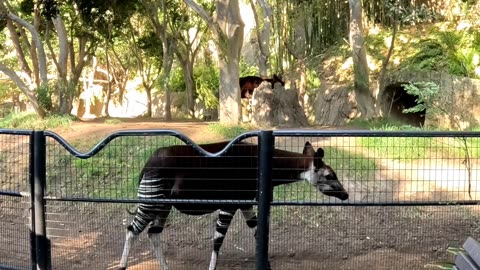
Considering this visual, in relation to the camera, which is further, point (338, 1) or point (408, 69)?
point (338, 1)

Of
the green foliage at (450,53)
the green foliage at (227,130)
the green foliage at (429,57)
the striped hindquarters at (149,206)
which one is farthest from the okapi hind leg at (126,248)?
the green foliage at (429,57)

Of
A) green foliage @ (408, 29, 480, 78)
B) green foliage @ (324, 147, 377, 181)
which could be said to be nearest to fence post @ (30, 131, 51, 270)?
green foliage @ (324, 147, 377, 181)

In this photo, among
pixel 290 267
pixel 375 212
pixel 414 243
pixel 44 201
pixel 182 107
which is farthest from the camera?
pixel 182 107

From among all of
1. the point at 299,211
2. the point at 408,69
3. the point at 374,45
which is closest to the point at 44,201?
the point at 299,211

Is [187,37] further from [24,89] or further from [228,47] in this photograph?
[228,47]

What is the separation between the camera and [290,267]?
6.80 metres

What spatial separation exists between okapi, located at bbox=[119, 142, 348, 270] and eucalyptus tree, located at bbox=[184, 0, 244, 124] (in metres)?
6.91

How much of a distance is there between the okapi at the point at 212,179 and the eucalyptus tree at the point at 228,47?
6.91 meters

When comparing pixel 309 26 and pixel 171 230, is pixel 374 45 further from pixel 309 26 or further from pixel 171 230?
pixel 171 230

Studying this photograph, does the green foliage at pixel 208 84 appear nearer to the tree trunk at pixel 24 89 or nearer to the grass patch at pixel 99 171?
the tree trunk at pixel 24 89

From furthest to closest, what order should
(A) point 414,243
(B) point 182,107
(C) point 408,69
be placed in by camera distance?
1. (B) point 182,107
2. (C) point 408,69
3. (A) point 414,243

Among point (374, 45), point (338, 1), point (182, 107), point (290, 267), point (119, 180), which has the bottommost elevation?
point (290, 267)

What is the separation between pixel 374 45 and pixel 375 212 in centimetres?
1277

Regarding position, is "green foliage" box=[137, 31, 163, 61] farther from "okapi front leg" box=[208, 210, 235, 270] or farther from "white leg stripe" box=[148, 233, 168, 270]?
"okapi front leg" box=[208, 210, 235, 270]
